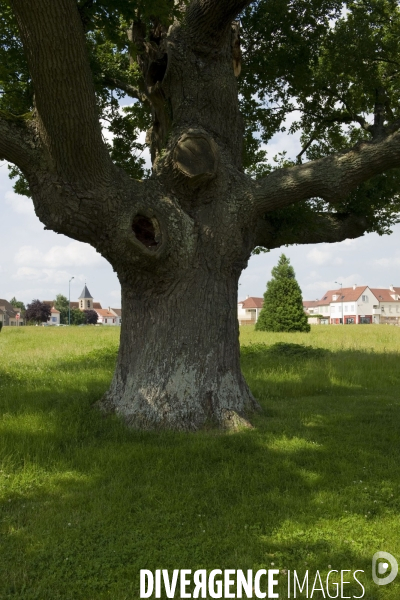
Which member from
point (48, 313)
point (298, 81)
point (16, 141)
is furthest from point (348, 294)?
point (16, 141)

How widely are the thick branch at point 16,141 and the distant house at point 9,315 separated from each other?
103 m

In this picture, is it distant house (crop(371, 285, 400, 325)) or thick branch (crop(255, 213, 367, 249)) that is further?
distant house (crop(371, 285, 400, 325))

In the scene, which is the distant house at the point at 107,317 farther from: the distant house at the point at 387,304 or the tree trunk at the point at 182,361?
the tree trunk at the point at 182,361

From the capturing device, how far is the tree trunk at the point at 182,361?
294 inches

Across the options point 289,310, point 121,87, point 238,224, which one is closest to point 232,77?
point 238,224

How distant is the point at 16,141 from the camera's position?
6.99 m

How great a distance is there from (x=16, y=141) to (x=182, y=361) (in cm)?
379

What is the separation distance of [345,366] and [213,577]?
10788 millimetres

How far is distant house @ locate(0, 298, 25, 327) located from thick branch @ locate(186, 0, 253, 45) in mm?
102906

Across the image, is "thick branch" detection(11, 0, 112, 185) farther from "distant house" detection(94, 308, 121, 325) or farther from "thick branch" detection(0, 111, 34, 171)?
"distant house" detection(94, 308, 121, 325)

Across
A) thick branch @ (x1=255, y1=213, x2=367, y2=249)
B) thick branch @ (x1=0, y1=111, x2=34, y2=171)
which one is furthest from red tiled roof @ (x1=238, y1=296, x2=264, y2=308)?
thick branch @ (x1=0, y1=111, x2=34, y2=171)

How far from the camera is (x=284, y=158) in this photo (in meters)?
14.5

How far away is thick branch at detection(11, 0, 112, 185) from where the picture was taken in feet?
19.5

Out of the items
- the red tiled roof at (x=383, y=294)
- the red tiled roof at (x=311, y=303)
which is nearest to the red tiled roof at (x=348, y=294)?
the red tiled roof at (x=383, y=294)
